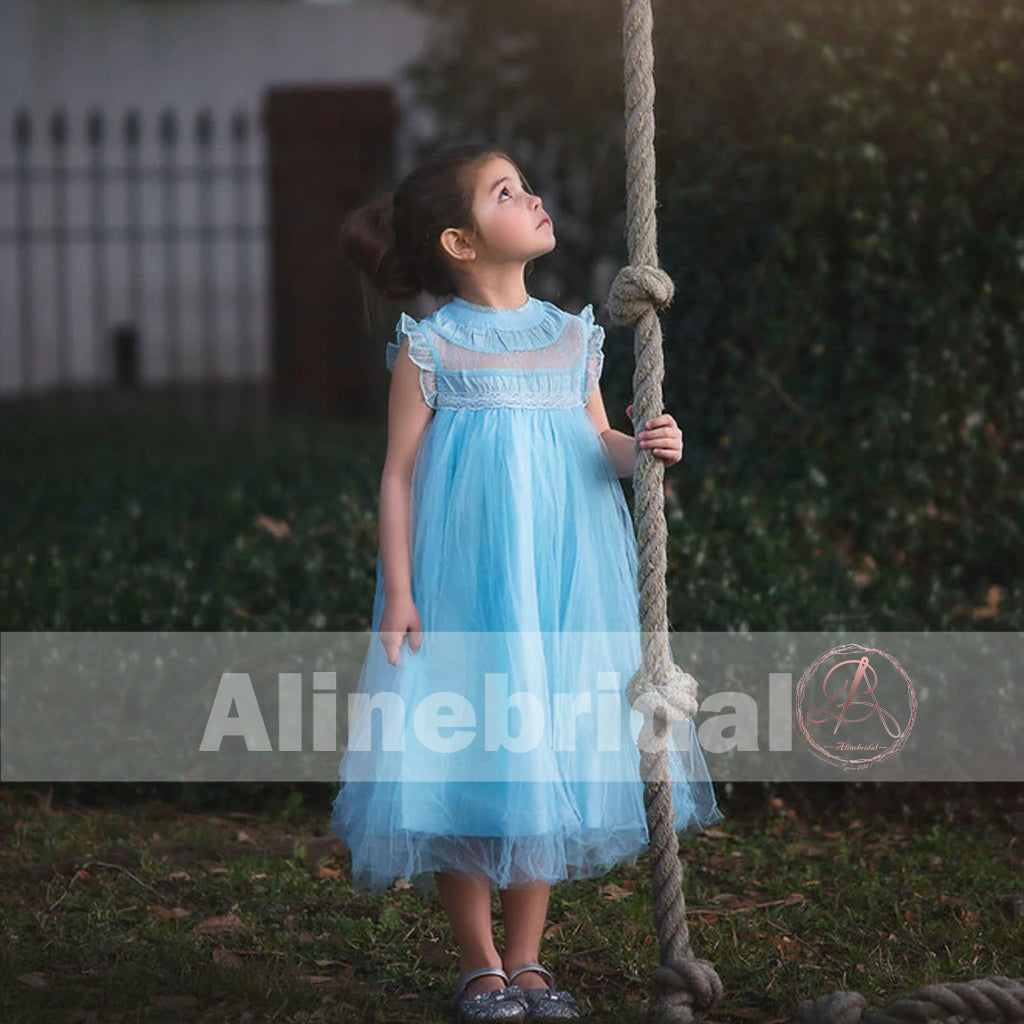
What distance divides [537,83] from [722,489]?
13.1ft

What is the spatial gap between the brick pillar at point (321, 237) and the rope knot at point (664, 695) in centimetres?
778

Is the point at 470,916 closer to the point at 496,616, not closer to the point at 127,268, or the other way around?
the point at 496,616

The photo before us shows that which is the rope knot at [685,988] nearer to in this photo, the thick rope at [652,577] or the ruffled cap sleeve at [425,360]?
the thick rope at [652,577]

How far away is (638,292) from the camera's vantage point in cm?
266

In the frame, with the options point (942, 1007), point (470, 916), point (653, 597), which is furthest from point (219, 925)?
point (942, 1007)

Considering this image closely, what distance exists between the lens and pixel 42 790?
4078mm

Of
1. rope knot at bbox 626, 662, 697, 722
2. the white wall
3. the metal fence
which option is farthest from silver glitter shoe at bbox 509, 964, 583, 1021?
the white wall

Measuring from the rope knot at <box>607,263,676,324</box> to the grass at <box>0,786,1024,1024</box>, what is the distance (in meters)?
1.26

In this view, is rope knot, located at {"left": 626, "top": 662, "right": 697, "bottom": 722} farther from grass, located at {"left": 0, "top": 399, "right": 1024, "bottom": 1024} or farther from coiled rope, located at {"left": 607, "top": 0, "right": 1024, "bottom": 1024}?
grass, located at {"left": 0, "top": 399, "right": 1024, "bottom": 1024}

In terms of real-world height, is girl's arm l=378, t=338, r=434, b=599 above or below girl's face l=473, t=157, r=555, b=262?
below

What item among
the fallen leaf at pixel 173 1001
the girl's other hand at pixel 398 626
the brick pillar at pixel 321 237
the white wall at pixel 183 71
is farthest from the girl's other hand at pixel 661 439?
the white wall at pixel 183 71

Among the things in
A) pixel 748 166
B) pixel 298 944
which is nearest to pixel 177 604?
pixel 298 944

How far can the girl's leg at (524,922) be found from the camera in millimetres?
2746

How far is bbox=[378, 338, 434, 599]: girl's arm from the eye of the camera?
267cm
